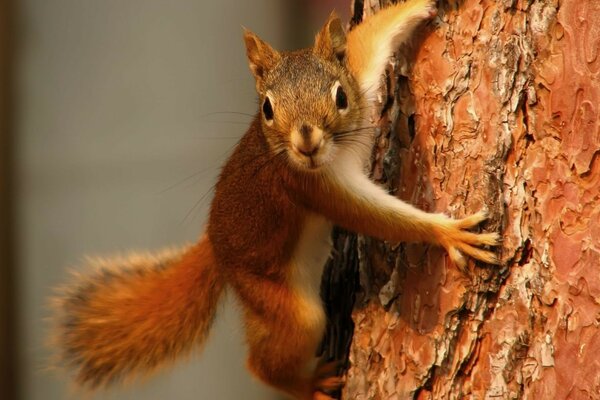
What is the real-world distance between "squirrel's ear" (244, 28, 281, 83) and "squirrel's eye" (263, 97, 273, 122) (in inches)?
6.1

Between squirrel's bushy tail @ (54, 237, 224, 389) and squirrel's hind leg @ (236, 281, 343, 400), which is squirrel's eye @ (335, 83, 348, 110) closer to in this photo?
squirrel's hind leg @ (236, 281, 343, 400)

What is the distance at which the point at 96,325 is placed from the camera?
2.53 m

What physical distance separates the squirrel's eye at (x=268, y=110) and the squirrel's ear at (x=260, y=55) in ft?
0.51

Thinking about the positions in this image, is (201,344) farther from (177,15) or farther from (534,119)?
(177,15)

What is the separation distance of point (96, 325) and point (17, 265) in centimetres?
166

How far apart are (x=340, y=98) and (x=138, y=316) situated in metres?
0.94

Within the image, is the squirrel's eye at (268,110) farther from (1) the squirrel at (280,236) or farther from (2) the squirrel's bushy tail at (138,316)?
(2) the squirrel's bushy tail at (138,316)

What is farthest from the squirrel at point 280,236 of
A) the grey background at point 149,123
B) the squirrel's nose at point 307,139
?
the grey background at point 149,123

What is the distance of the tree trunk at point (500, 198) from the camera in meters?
1.79

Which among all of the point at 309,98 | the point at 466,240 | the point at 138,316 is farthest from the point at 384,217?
the point at 138,316

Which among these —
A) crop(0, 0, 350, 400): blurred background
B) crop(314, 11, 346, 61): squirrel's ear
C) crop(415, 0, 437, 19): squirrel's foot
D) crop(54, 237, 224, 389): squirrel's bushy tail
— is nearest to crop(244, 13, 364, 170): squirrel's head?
crop(314, 11, 346, 61): squirrel's ear

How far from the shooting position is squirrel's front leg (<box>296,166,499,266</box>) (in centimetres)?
→ 193

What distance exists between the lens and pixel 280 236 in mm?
2234

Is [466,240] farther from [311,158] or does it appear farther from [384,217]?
[311,158]
